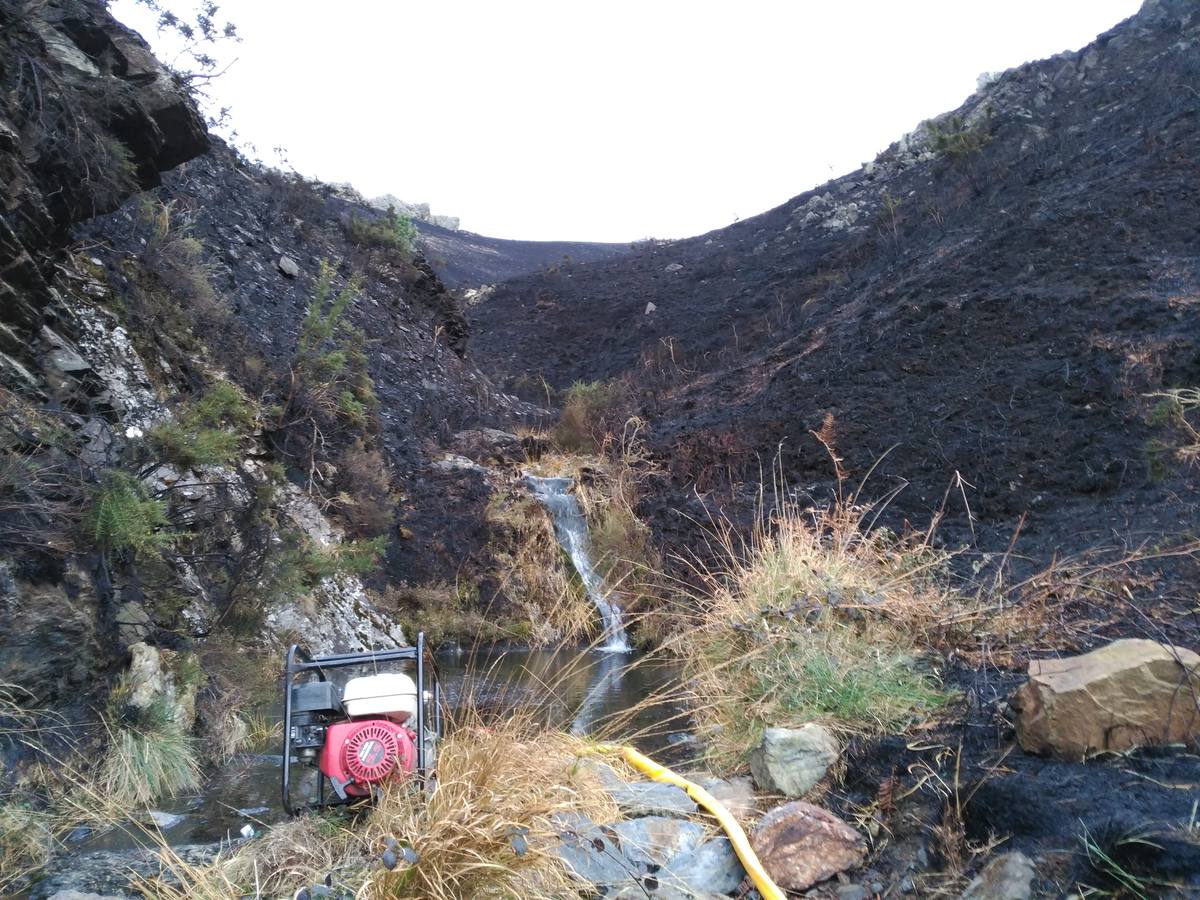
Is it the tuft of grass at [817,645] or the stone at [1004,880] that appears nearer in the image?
the stone at [1004,880]

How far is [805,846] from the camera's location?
3.23 m

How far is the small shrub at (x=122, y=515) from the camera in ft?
17.2

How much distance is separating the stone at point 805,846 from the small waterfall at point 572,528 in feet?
28.0

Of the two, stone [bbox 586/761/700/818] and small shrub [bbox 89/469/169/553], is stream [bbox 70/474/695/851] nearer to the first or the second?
stone [bbox 586/761/700/818]

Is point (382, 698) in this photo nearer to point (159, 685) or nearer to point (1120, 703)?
point (1120, 703)

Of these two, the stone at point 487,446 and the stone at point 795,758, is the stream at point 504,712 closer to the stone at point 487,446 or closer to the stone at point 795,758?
the stone at point 795,758

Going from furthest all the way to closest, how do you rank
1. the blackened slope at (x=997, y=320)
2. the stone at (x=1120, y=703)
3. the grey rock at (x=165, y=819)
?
the blackened slope at (x=997, y=320), the grey rock at (x=165, y=819), the stone at (x=1120, y=703)

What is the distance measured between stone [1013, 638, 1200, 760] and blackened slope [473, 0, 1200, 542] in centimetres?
372

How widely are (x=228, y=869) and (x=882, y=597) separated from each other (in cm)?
336

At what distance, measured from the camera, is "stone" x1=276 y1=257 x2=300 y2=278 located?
14938 mm

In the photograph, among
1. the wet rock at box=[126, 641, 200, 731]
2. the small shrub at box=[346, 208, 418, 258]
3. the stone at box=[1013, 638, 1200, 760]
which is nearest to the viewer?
the stone at box=[1013, 638, 1200, 760]

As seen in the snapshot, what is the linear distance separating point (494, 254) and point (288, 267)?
98.9 ft

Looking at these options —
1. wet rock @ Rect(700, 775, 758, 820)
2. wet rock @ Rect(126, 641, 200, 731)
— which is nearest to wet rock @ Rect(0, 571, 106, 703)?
wet rock @ Rect(126, 641, 200, 731)

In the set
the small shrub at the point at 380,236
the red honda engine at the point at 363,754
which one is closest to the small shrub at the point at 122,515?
the red honda engine at the point at 363,754
